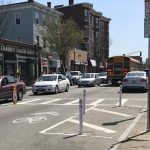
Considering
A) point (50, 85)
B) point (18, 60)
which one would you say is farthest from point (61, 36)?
point (50, 85)

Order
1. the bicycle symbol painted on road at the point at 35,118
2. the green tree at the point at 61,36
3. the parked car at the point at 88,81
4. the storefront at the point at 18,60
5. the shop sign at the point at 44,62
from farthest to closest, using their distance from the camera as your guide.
→ the shop sign at the point at 44,62 < the green tree at the point at 61,36 < the storefront at the point at 18,60 < the parked car at the point at 88,81 < the bicycle symbol painted on road at the point at 35,118

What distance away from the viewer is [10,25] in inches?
2424

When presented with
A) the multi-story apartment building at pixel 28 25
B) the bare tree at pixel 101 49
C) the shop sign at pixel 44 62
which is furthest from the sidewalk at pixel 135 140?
the bare tree at pixel 101 49

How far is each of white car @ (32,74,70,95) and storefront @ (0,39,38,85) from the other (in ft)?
47.7

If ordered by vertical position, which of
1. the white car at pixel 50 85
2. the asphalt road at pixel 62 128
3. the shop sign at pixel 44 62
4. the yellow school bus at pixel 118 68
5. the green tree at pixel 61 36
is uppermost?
the green tree at pixel 61 36

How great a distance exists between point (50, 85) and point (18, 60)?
21545 mm

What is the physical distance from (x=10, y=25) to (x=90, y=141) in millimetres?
52359

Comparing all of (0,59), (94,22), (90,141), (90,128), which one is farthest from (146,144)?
(94,22)

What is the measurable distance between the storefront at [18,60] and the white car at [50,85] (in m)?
14.5

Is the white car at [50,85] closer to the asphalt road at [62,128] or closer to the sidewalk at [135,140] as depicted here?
the asphalt road at [62,128]

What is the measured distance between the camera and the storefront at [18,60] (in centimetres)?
4672

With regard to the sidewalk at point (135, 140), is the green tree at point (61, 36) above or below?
above

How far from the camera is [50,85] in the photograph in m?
30.0

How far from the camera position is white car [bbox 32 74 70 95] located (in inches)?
1182
